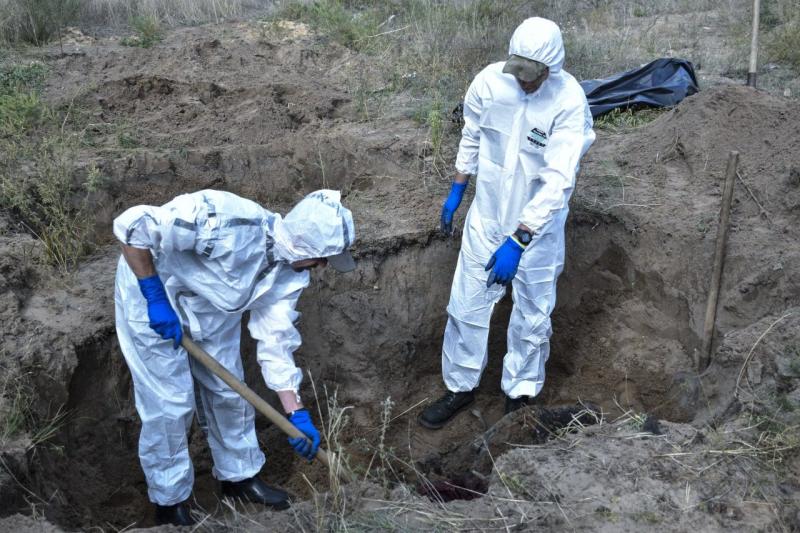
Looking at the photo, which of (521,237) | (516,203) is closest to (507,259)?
(521,237)

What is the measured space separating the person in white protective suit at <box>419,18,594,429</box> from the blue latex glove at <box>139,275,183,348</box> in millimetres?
1534

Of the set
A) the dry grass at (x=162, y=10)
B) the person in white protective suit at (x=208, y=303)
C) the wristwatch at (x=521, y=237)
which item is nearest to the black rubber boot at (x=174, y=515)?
the person in white protective suit at (x=208, y=303)

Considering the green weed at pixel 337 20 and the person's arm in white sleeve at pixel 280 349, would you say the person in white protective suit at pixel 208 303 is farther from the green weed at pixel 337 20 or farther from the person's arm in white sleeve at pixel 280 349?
the green weed at pixel 337 20

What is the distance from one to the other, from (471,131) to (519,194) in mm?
453

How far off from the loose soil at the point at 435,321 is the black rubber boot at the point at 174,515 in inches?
10.4

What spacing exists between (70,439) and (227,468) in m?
0.75

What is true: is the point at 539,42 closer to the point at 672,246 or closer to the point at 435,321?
the point at 672,246

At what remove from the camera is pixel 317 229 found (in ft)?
10.5

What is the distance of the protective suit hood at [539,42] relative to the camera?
3.69 metres

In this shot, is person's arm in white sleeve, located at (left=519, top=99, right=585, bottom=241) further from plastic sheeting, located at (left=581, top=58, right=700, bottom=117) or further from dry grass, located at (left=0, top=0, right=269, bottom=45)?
dry grass, located at (left=0, top=0, right=269, bottom=45)

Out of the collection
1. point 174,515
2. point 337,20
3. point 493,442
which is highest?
point 337,20

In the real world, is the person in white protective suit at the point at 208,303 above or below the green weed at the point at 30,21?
below

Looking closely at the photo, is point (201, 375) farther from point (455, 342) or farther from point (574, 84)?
point (574, 84)

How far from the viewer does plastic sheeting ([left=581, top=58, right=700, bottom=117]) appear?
20.4 feet
